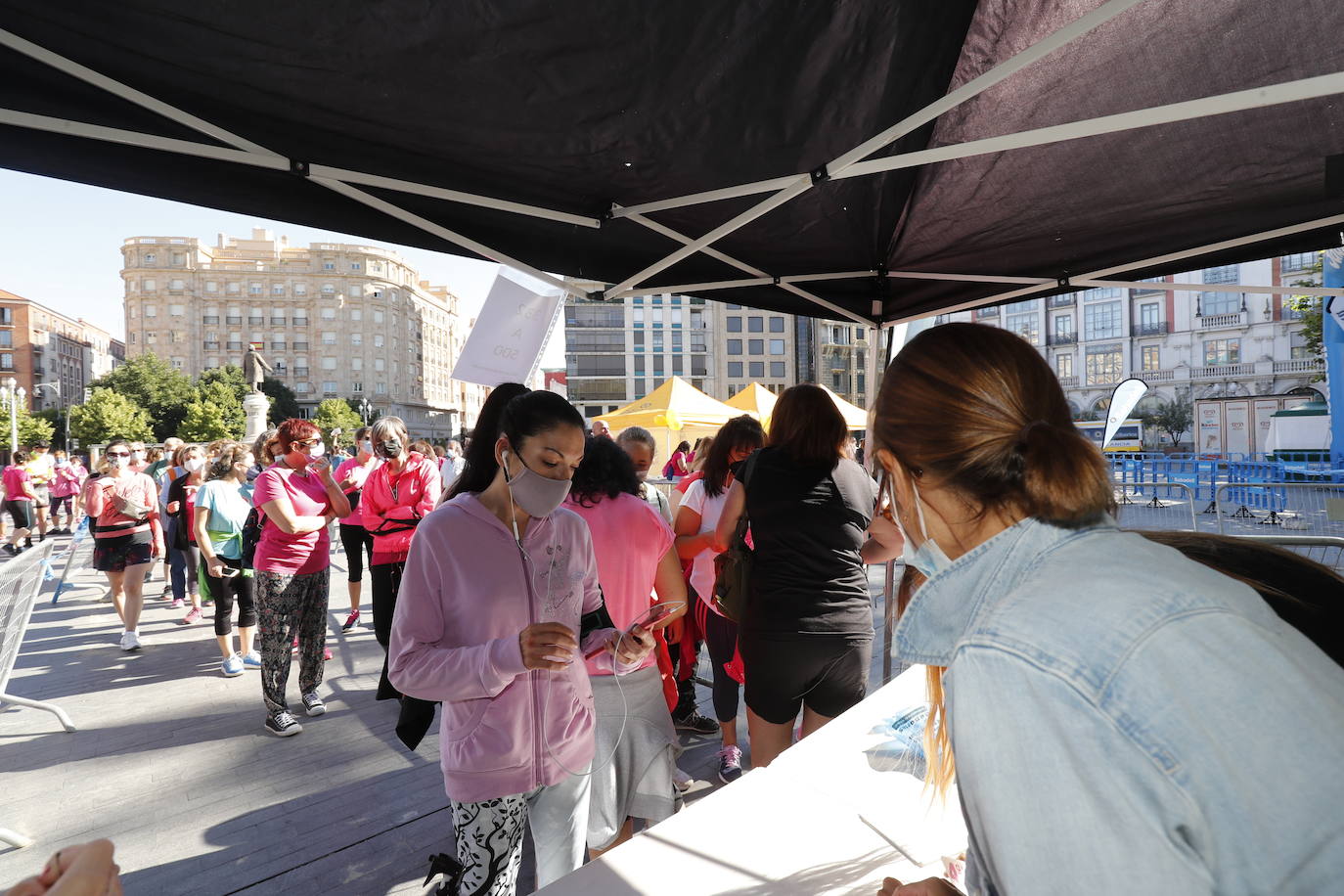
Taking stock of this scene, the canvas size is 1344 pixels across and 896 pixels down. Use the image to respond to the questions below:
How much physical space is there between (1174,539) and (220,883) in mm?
3742

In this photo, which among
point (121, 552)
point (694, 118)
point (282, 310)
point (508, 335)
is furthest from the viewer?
point (282, 310)

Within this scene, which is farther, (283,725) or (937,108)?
(283,725)

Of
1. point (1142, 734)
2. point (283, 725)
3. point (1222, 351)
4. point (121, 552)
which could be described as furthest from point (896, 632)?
point (1222, 351)

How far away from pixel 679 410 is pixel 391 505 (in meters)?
8.82

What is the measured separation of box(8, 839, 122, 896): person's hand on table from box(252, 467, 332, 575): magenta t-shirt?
13.5 feet

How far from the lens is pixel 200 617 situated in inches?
307

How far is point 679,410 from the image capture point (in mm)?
13812

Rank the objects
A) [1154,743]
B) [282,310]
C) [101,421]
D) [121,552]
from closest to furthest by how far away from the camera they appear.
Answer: [1154,743] < [121,552] < [101,421] < [282,310]

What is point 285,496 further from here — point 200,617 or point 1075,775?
point 1075,775

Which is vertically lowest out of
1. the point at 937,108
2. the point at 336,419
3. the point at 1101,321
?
the point at 937,108

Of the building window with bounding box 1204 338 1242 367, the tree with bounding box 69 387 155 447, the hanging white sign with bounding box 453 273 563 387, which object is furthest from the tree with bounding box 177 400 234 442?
the building window with bounding box 1204 338 1242 367

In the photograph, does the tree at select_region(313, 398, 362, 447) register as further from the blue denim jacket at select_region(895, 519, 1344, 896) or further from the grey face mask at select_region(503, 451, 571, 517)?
the blue denim jacket at select_region(895, 519, 1344, 896)

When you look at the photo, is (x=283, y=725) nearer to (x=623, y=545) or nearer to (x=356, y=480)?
(x=356, y=480)

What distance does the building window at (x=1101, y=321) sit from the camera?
54562 millimetres
